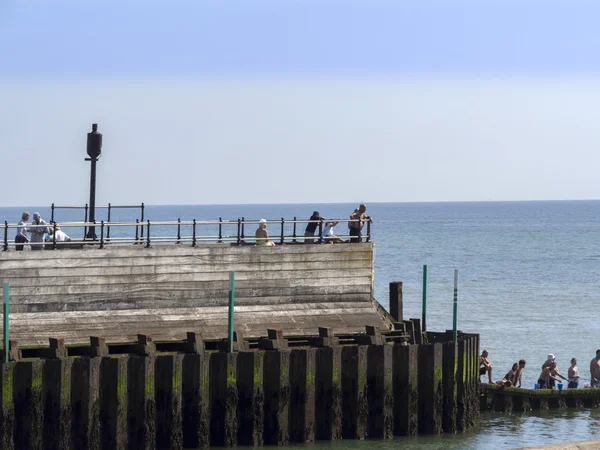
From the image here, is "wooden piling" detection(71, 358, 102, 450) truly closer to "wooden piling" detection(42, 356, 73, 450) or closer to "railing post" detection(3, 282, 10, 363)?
"wooden piling" detection(42, 356, 73, 450)

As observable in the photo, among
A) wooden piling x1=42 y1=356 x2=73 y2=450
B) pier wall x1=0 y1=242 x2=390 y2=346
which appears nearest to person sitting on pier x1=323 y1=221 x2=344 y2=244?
pier wall x1=0 y1=242 x2=390 y2=346

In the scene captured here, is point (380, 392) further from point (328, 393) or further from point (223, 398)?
point (223, 398)

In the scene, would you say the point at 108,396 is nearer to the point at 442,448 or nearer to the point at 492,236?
the point at 442,448

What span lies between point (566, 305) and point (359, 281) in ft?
134

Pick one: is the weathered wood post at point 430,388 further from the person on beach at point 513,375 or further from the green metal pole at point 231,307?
the person on beach at point 513,375

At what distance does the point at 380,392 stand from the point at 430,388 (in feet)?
4.09

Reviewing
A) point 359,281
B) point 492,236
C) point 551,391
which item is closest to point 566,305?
point 551,391

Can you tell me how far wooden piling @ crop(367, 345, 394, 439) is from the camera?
26094 mm

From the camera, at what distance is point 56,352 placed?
23.2 meters

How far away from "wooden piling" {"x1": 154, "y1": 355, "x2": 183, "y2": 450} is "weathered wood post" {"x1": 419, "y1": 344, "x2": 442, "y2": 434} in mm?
5529

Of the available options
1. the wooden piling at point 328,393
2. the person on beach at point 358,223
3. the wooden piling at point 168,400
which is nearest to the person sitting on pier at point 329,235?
the person on beach at point 358,223

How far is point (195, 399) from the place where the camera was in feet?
79.9

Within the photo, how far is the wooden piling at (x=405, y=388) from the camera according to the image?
86.7ft

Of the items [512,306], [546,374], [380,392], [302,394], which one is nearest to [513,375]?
[546,374]
